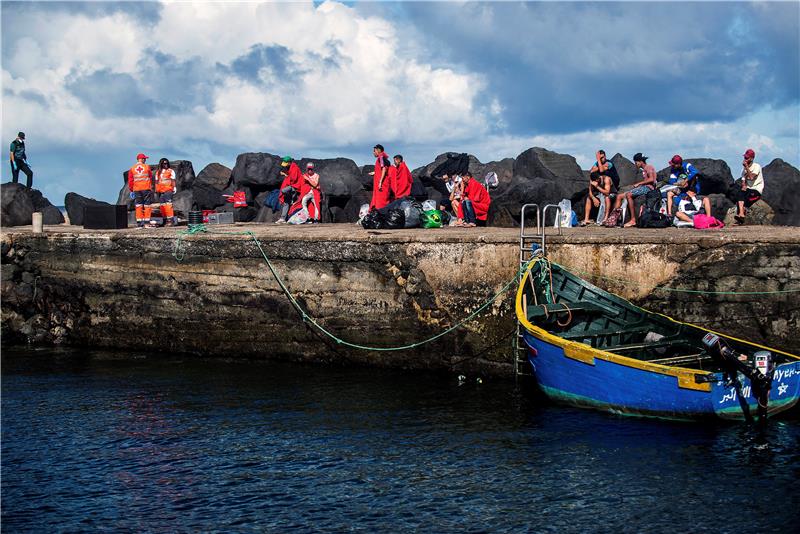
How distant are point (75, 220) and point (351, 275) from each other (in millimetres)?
14100

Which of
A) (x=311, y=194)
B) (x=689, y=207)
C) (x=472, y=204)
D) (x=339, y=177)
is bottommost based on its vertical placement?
(x=689, y=207)

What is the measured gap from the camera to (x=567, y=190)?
87.4ft

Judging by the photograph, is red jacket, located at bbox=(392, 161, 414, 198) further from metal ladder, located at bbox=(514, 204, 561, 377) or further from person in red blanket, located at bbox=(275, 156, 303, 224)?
metal ladder, located at bbox=(514, 204, 561, 377)

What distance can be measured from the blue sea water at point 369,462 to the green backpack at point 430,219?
4.27 meters

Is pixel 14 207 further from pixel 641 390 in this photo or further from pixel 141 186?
pixel 641 390

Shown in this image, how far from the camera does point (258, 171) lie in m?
30.3

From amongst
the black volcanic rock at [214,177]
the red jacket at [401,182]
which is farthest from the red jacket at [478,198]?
the black volcanic rock at [214,177]

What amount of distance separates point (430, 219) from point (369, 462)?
28.3 feet

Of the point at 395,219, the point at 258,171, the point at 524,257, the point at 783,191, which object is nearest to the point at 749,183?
the point at 783,191

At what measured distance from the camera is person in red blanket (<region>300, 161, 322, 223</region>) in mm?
23688

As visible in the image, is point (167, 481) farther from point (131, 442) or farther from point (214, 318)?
point (214, 318)

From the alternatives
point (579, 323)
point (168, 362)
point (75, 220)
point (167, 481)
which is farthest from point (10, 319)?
point (579, 323)

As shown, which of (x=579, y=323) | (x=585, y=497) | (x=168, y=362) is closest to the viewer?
(x=585, y=497)

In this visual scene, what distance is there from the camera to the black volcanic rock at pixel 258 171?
30297mm
